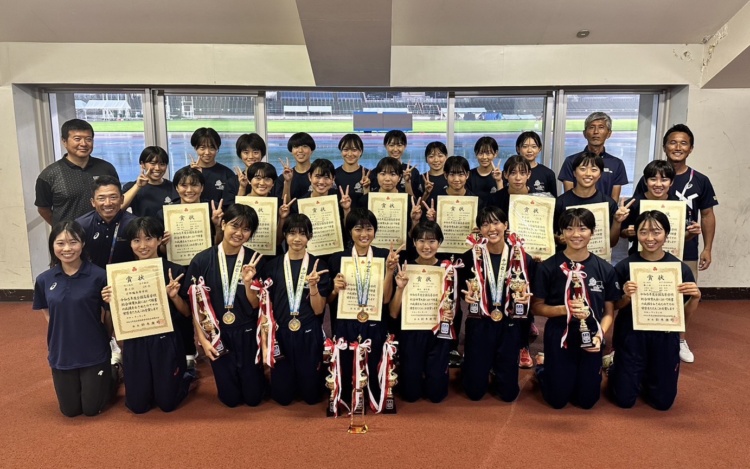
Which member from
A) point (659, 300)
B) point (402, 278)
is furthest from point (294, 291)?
point (659, 300)

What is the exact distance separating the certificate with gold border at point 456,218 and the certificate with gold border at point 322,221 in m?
A: 0.72

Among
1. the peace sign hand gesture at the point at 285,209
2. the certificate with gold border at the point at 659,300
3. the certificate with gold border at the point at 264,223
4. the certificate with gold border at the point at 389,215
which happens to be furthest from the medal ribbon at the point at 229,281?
the certificate with gold border at the point at 659,300

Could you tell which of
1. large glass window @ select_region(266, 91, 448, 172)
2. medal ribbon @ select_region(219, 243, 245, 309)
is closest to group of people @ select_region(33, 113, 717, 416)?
medal ribbon @ select_region(219, 243, 245, 309)

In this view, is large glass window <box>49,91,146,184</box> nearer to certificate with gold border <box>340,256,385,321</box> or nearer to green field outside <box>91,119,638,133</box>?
green field outside <box>91,119,638,133</box>

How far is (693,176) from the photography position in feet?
11.9

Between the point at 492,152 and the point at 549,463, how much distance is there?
85.5 inches

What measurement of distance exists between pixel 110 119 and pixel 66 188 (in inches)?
96.4

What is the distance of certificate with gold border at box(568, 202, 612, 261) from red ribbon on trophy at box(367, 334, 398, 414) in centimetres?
146

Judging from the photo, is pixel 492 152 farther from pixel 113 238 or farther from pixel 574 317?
pixel 113 238

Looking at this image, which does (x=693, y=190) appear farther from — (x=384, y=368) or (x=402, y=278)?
(x=384, y=368)

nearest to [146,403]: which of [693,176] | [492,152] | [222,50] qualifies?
[492,152]

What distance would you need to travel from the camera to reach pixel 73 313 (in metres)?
2.71

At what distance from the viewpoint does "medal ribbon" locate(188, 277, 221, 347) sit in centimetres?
281

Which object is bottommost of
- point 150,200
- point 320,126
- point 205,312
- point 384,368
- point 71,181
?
point 384,368
